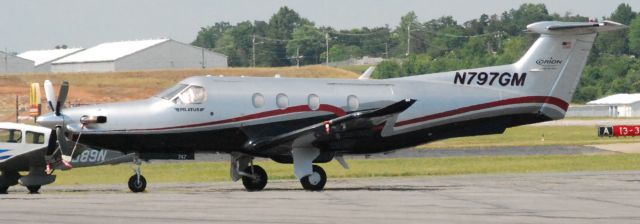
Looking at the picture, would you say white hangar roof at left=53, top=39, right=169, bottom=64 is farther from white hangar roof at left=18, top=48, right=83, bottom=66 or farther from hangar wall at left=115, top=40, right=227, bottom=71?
white hangar roof at left=18, top=48, right=83, bottom=66

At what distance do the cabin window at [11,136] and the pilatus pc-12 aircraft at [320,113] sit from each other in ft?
4.34

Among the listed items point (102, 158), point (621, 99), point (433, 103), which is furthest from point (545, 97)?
point (621, 99)

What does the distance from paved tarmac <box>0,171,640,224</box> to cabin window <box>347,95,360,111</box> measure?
1.96 metres

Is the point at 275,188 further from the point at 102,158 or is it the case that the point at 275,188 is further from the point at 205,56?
the point at 205,56

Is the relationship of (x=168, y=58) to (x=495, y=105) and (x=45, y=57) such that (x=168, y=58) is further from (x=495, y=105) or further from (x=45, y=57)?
(x=495, y=105)

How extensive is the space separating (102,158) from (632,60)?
13947 centimetres

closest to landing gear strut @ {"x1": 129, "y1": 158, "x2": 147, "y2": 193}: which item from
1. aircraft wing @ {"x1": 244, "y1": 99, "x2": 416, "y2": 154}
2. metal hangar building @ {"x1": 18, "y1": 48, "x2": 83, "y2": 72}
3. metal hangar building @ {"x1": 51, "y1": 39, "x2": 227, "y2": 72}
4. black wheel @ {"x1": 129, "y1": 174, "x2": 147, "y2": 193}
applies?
black wheel @ {"x1": 129, "y1": 174, "x2": 147, "y2": 193}

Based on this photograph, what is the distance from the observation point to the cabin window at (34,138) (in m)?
31.8

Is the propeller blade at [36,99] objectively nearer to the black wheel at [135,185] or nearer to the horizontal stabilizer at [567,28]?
the black wheel at [135,185]

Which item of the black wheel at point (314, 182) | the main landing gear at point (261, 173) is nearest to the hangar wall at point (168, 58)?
the main landing gear at point (261, 173)

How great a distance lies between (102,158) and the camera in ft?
108

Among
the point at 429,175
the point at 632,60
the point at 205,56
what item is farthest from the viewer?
the point at 632,60

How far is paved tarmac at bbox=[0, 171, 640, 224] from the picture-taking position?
67.6ft

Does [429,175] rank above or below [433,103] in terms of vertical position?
below
